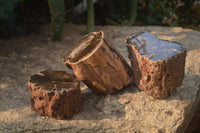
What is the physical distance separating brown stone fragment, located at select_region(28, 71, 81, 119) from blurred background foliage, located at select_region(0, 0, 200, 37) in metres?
1.77

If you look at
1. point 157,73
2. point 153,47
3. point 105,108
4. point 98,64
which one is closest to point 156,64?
point 157,73

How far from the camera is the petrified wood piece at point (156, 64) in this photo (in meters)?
1.93

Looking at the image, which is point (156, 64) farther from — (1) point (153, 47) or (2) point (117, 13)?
(2) point (117, 13)

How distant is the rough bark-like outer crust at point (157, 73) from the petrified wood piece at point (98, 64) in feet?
0.39

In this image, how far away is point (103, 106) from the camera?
6.88 feet

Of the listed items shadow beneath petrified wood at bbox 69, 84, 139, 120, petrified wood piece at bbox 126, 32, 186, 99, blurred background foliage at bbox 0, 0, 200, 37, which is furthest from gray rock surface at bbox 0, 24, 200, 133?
blurred background foliage at bbox 0, 0, 200, 37

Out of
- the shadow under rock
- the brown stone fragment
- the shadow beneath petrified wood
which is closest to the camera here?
the brown stone fragment

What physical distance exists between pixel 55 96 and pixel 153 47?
2.68 ft

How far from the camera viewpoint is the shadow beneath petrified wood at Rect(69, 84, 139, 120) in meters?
2.03

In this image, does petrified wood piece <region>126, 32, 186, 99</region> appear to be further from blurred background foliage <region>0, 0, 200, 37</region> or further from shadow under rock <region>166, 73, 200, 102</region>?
blurred background foliage <region>0, 0, 200, 37</region>

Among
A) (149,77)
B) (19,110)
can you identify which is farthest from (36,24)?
(149,77)

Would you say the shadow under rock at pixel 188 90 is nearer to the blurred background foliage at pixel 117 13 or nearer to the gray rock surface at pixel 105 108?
the gray rock surface at pixel 105 108

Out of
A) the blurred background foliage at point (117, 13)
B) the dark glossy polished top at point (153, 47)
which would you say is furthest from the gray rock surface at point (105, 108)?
the blurred background foliage at point (117, 13)

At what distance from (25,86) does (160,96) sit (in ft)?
3.98
